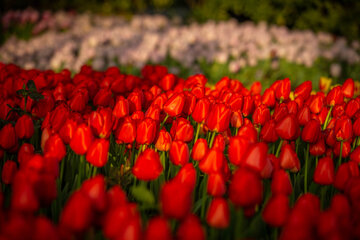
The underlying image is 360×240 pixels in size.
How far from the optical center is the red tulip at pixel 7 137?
65.7 inches

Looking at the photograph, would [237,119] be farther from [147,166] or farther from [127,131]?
[147,166]

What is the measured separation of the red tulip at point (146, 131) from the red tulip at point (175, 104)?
23 cm

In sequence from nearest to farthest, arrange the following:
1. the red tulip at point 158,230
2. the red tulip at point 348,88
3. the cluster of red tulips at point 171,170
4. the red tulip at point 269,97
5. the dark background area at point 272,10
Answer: the red tulip at point 158,230 < the cluster of red tulips at point 171,170 < the red tulip at point 269,97 < the red tulip at point 348,88 < the dark background area at point 272,10

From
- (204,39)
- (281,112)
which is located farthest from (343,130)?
(204,39)

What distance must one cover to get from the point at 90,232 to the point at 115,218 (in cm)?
16

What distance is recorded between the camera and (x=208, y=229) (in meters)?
1.48

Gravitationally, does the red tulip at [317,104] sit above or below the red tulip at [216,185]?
above

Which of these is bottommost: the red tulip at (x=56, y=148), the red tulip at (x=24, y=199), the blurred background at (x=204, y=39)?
the red tulip at (x=24, y=199)

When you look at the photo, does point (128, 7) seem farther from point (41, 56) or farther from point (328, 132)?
point (328, 132)

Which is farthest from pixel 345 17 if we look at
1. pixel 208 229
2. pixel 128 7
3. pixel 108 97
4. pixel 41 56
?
pixel 208 229

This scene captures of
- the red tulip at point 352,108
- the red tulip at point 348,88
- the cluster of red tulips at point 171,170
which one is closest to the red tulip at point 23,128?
the cluster of red tulips at point 171,170

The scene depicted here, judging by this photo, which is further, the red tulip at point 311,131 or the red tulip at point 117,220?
the red tulip at point 311,131

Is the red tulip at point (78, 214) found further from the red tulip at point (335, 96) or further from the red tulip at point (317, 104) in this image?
the red tulip at point (335, 96)

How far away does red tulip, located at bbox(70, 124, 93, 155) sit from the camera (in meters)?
1.54
